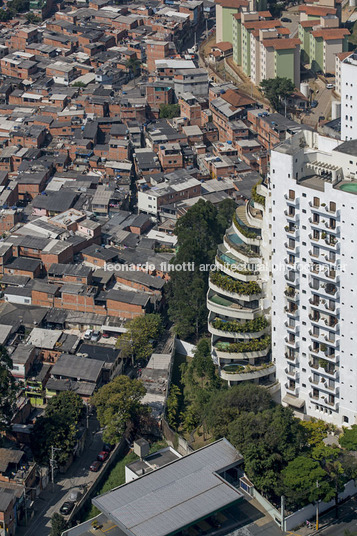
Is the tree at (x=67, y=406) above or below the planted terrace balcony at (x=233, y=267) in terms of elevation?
below

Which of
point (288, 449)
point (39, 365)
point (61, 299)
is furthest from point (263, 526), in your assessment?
point (61, 299)

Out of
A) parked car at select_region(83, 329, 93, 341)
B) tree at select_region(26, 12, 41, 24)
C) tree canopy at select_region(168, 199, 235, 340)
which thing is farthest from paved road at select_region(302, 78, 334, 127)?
tree at select_region(26, 12, 41, 24)

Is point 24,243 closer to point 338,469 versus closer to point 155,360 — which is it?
point 155,360

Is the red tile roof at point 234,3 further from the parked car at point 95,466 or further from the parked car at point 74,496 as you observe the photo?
the parked car at point 74,496

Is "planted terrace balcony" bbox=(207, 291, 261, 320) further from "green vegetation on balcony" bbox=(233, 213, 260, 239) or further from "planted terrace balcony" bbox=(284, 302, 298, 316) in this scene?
"green vegetation on balcony" bbox=(233, 213, 260, 239)

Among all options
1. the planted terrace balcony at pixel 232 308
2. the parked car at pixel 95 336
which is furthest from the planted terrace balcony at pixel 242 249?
the parked car at pixel 95 336

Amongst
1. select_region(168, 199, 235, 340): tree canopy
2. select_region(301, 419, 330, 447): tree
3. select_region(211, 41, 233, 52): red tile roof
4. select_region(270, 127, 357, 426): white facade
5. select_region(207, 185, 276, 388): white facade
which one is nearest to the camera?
select_region(270, 127, 357, 426): white facade
